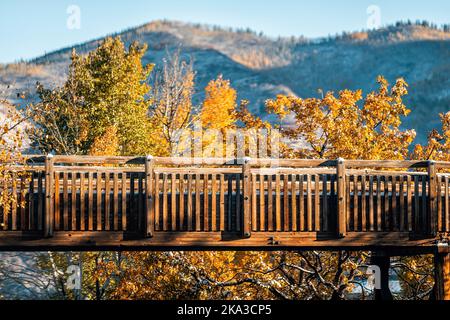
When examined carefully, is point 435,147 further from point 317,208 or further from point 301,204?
point 301,204

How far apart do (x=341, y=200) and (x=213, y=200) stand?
2.81m

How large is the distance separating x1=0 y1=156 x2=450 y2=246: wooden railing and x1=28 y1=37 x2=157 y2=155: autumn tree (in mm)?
18810

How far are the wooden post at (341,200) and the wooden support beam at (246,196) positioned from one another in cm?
197

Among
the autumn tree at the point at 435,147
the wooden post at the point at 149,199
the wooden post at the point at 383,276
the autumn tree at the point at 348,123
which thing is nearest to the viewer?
the wooden post at the point at 149,199

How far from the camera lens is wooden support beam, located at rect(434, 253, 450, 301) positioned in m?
17.7

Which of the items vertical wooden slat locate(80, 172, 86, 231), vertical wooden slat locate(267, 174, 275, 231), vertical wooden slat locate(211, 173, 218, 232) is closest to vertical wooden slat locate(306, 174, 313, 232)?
vertical wooden slat locate(267, 174, 275, 231)

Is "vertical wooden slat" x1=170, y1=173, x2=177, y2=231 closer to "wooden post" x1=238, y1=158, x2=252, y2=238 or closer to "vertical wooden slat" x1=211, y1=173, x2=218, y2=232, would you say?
"vertical wooden slat" x1=211, y1=173, x2=218, y2=232

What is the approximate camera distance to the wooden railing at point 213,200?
54.5ft

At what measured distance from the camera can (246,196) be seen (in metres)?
16.8

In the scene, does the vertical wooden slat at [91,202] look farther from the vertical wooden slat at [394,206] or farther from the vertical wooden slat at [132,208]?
the vertical wooden slat at [394,206]

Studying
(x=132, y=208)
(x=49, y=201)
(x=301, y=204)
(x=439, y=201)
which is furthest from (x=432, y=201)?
(x=49, y=201)

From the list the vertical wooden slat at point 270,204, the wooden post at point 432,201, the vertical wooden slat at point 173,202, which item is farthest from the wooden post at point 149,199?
the wooden post at point 432,201
